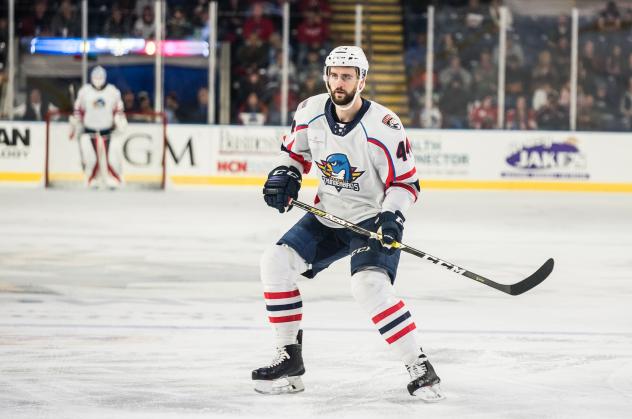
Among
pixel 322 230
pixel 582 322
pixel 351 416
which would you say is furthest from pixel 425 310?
pixel 351 416

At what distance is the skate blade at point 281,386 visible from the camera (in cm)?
362

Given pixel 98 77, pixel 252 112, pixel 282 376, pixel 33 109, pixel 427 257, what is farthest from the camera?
pixel 252 112

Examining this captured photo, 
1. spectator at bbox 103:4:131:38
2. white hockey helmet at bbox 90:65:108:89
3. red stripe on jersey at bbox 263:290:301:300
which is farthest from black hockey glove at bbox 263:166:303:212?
spectator at bbox 103:4:131:38

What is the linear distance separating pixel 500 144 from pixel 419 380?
9.58m

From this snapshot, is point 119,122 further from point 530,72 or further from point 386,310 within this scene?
point 386,310

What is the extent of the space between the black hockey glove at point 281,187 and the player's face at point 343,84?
1.03 feet

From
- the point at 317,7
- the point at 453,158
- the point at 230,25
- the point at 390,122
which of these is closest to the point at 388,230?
the point at 390,122

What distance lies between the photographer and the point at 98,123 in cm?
1281

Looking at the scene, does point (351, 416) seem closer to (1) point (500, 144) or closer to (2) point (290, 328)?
(2) point (290, 328)

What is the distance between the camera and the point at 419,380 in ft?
11.5

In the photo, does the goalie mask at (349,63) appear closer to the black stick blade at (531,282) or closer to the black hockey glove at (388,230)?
the black hockey glove at (388,230)

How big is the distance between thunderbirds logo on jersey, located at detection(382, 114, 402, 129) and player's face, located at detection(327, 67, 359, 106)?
121 millimetres

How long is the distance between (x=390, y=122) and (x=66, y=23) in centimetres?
981

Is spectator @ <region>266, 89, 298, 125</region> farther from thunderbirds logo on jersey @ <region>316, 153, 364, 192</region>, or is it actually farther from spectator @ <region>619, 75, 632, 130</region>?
thunderbirds logo on jersey @ <region>316, 153, 364, 192</region>
